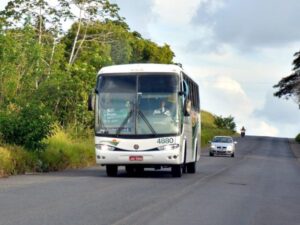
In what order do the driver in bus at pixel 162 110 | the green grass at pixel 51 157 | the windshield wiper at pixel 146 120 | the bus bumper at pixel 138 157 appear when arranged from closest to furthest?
the bus bumper at pixel 138 157 < the windshield wiper at pixel 146 120 < the driver in bus at pixel 162 110 < the green grass at pixel 51 157

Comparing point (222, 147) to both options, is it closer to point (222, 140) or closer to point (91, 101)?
point (222, 140)

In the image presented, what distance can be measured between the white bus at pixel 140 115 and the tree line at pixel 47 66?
11.2 ft

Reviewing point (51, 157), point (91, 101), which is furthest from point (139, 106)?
point (51, 157)

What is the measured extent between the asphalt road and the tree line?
166 inches

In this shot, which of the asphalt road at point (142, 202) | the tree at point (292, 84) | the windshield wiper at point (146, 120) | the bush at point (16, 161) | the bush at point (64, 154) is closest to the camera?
the asphalt road at point (142, 202)

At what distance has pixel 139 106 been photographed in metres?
23.6

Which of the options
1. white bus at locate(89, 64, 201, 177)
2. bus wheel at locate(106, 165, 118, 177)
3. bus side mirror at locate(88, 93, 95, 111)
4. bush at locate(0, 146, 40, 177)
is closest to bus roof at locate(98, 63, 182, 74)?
white bus at locate(89, 64, 201, 177)

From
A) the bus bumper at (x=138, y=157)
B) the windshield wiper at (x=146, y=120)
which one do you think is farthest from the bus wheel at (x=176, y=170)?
the windshield wiper at (x=146, y=120)

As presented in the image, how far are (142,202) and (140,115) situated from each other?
27.7 ft

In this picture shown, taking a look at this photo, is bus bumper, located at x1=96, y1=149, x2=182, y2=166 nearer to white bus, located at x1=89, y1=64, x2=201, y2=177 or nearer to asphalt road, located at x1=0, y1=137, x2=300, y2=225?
white bus, located at x1=89, y1=64, x2=201, y2=177

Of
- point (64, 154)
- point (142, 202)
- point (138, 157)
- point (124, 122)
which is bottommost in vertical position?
point (142, 202)

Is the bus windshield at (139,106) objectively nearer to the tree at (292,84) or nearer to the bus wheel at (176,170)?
the bus wheel at (176,170)

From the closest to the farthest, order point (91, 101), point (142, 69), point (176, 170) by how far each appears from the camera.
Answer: point (91, 101)
point (142, 69)
point (176, 170)

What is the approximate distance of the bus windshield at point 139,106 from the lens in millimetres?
23500
